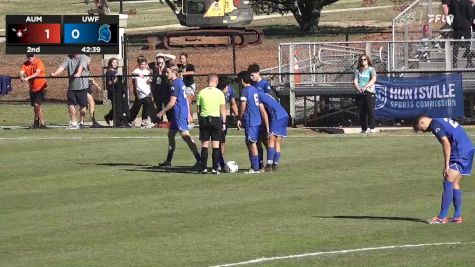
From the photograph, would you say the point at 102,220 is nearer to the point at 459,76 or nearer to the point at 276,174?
the point at 276,174

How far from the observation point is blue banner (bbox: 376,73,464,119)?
29.8 metres

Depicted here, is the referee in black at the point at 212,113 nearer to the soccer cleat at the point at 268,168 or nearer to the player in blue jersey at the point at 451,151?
the soccer cleat at the point at 268,168

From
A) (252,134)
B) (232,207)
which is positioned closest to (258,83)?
(252,134)

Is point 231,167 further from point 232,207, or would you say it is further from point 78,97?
point 78,97

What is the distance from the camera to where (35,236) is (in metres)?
17.1

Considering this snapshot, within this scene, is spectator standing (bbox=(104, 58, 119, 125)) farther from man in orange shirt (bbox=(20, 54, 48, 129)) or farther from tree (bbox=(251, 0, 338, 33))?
tree (bbox=(251, 0, 338, 33))

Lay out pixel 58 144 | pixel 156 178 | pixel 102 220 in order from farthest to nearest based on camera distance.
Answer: pixel 58 144, pixel 156 178, pixel 102 220

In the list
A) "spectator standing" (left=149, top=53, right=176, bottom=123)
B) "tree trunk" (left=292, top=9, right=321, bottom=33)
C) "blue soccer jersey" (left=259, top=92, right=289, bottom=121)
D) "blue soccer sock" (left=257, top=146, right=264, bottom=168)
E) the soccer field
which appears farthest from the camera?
"tree trunk" (left=292, top=9, right=321, bottom=33)

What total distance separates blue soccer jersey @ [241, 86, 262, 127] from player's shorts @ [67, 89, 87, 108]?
9.79 metres

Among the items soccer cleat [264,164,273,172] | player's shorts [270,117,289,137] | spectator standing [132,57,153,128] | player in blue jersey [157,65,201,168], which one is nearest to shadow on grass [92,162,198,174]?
player in blue jersey [157,65,201,168]

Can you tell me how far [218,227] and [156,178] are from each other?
525cm

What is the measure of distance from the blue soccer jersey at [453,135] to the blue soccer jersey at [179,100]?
23.9 ft

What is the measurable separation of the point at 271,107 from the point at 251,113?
37 cm

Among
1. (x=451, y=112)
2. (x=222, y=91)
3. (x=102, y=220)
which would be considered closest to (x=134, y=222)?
(x=102, y=220)
